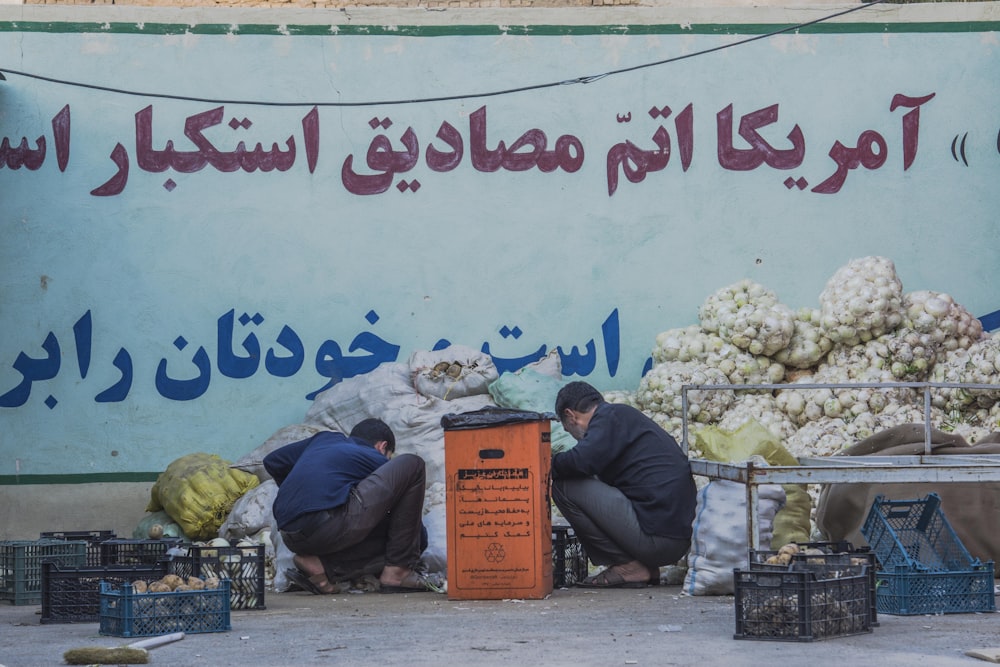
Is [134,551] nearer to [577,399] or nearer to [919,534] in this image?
[577,399]

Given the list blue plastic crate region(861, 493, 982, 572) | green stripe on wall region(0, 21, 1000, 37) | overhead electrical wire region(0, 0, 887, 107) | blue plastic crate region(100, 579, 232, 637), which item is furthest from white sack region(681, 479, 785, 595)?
green stripe on wall region(0, 21, 1000, 37)

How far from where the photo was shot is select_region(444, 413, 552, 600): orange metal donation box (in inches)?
273

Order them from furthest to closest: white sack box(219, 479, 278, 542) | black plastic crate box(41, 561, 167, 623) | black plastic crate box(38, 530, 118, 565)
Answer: white sack box(219, 479, 278, 542)
black plastic crate box(38, 530, 118, 565)
black plastic crate box(41, 561, 167, 623)

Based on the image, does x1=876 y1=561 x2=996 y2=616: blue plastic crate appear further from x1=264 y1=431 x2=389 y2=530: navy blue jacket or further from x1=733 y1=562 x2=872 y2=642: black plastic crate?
Answer: x1=264 y1=431 x2=389 y2=530: navy blue jacket

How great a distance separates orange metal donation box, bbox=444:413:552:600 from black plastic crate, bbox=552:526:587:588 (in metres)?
0.46

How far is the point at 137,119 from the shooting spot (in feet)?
33.7

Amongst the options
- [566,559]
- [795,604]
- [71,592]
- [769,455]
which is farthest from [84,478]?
[795,604]

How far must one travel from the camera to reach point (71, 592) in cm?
634

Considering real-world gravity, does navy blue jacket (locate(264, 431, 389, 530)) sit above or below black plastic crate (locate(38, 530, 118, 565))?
above

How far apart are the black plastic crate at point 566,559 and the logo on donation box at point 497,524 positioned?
0.58 metres

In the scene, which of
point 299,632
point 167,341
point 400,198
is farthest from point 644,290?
point 299,632

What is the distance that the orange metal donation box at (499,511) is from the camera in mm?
6945

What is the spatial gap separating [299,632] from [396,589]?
1710 millimetres

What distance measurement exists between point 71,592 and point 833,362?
5436 millimetres
